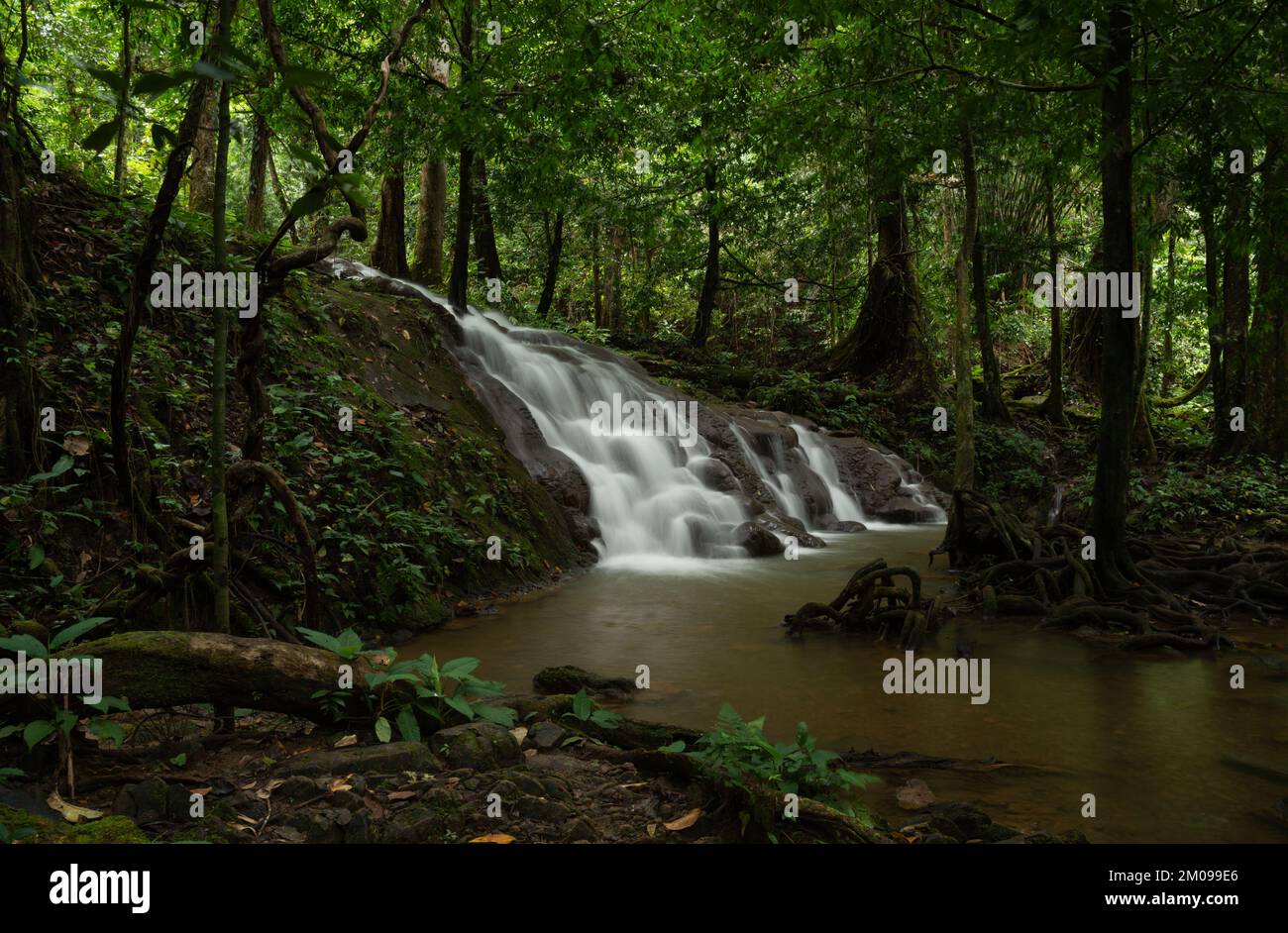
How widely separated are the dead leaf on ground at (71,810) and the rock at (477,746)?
1.15 meters

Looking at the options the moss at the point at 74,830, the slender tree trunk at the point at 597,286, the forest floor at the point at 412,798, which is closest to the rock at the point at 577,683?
the forest floor at the point at 412,798

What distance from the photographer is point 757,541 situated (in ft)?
37.7

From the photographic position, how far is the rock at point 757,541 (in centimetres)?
1146

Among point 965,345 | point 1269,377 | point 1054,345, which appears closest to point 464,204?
point 965,345

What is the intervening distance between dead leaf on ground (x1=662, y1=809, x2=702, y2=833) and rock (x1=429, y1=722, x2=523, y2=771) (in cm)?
76

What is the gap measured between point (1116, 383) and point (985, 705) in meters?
4.16

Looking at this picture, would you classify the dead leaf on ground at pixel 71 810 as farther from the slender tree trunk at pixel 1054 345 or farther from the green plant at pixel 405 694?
the slender tree trunk at pixel 1054 345

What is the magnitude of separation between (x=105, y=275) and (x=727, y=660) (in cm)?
632

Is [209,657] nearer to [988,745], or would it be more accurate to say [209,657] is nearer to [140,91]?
[140,91]

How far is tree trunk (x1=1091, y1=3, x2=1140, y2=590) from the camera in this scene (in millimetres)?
7859

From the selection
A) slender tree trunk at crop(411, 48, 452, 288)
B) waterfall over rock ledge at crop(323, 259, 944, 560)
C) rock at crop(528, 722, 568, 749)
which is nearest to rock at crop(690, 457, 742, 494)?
waterfall over rock ledge at crop(323, 259, 944, 560)

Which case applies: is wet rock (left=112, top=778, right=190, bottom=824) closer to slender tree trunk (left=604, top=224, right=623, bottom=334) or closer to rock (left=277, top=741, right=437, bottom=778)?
rock (left=277, top=741, right=437, bottom=778)

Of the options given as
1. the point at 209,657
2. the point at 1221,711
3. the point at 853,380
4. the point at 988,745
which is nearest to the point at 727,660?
the point at 988,745

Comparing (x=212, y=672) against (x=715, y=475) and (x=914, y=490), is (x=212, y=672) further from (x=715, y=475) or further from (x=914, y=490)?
(x=914, y=490)
